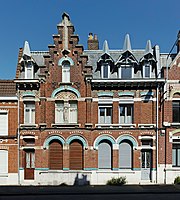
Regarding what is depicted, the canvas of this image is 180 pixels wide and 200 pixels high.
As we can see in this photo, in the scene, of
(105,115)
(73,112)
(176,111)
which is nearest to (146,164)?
(176,111)

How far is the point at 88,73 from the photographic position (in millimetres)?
21531

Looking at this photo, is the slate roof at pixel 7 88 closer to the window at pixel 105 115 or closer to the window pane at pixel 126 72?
the window at pixel 105 115

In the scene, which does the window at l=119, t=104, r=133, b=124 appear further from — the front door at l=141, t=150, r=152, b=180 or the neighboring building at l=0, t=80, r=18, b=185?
the neighboring building at l=0, t=80, r=18, b=185

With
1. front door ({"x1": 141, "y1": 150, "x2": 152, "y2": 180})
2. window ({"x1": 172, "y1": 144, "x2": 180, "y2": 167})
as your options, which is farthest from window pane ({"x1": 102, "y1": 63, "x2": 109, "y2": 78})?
window ({"x1": 172, "y1": 144, "x2": 180, "y2": 167})

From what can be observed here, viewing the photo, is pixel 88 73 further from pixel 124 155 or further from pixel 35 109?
pixel 124 155

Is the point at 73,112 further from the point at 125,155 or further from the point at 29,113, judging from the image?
the point at 125,155

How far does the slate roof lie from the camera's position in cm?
2184

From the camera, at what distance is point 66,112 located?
70.9 feet

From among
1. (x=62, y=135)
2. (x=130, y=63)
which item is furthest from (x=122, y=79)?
(x=62, y=135)

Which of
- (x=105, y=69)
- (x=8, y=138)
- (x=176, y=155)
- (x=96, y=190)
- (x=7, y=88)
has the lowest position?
(x=96, y=190)

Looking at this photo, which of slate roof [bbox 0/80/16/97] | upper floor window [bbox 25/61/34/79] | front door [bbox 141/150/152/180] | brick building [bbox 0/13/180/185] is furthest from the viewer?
upper floor window [bbox 25/61/34/79]

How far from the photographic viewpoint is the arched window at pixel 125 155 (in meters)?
21.5

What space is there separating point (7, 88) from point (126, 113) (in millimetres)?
10324

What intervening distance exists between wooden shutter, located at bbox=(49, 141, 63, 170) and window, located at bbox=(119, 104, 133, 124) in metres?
5.68
